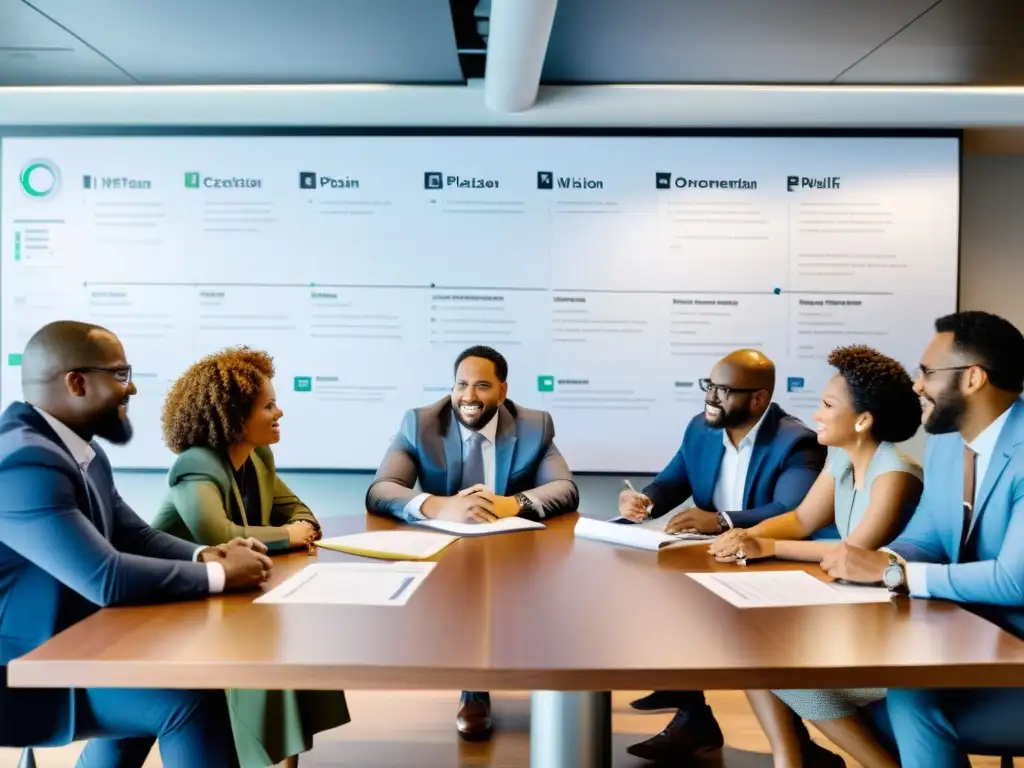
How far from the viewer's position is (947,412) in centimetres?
192

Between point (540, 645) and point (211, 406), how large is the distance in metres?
1.30

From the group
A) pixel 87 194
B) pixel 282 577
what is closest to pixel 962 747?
pixel 282 577

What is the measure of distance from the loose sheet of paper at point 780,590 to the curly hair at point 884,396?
0.59 m

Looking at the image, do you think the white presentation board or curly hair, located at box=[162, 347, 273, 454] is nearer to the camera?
curly hair, located at box=[162, 347, 273, 454]

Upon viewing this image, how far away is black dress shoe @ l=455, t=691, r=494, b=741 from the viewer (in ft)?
9.57

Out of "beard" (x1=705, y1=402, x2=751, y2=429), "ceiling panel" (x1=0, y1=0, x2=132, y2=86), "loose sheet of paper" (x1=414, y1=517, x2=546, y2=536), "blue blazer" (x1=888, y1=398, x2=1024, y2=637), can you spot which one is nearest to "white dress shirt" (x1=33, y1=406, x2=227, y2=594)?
"loose sheet of paper" (x1=414, y1=517, x2=546, y2=536)

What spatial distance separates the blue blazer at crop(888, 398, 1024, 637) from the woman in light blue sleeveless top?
81 mm

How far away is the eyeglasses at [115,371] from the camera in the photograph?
5.91ft

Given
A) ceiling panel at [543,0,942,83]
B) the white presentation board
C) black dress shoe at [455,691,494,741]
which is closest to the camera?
black dress shoe at [455,691,494,741]

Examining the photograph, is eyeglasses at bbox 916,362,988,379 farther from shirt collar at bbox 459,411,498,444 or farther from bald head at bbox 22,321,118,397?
bald head at bbox 22,321,118,397

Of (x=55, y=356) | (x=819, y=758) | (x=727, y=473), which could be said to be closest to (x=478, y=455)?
(x=727, y=473)

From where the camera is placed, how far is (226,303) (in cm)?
417

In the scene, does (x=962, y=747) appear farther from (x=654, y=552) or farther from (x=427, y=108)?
(x=427, y=108)

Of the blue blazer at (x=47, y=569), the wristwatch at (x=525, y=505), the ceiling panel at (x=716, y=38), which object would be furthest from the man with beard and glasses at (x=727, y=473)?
the blue blazer at (x=47, y=569)
